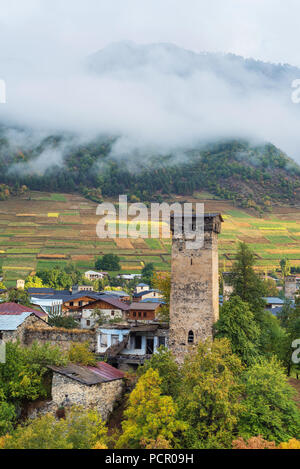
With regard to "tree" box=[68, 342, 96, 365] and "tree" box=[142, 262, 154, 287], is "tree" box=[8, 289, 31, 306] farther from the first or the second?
"tree" box=[142, 262, 154, 287]

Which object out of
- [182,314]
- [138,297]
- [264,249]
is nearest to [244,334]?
[182,314]

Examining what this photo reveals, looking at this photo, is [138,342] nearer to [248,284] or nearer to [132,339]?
[132,339]

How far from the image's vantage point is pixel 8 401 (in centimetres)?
3192

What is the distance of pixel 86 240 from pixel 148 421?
13675cm

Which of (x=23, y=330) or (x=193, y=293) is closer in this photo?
(x=193, y=293)

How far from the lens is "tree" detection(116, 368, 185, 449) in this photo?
26.4 metres

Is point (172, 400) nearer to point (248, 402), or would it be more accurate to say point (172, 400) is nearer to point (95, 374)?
point (248, 402)

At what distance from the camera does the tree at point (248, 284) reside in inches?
1769

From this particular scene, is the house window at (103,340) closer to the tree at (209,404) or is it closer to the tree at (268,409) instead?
the tree at (209,404)

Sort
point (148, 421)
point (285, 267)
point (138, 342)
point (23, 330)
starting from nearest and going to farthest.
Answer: point (148, 421), point (23, 330), point (138, 342), point (285, 267)

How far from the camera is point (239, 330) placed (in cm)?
3762

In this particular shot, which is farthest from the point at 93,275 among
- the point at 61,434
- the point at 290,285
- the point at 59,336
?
the point at 61,434

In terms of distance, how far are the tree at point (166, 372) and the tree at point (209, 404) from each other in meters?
1.34
